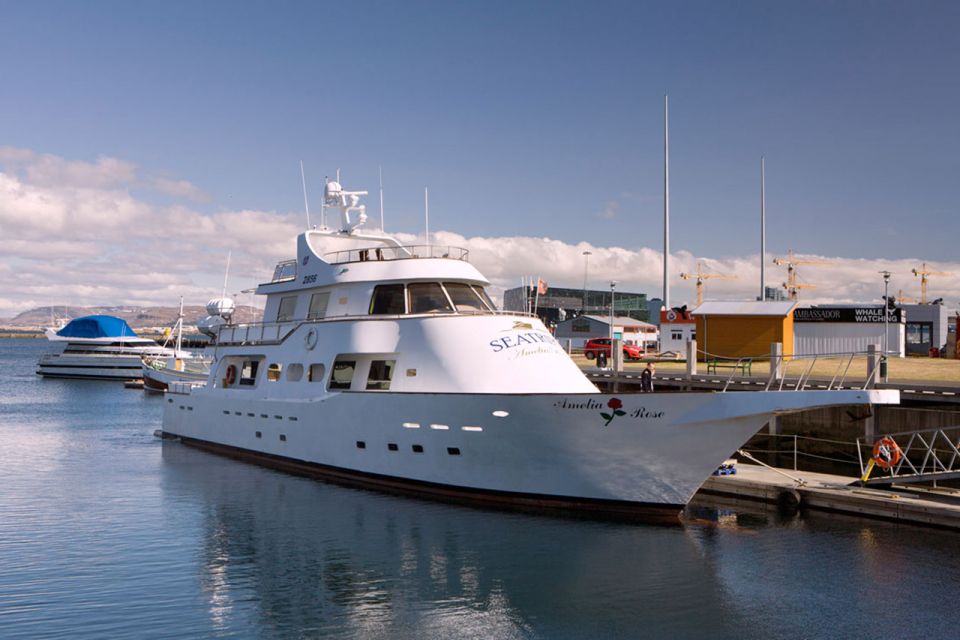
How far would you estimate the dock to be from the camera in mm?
17047

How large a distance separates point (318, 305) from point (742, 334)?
25754 millimetres

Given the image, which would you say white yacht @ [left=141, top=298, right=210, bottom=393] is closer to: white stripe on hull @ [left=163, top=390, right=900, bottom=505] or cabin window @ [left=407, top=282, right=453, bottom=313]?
cabin window @ [left=407, top=282, right=453, bottom=313]

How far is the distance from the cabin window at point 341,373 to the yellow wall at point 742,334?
24.4 metres

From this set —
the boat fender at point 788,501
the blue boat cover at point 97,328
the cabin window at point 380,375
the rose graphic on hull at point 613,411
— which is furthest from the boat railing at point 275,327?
the blue boat cover at point 97,328

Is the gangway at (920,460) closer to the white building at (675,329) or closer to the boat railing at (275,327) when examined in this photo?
the boat railing at (275,327)

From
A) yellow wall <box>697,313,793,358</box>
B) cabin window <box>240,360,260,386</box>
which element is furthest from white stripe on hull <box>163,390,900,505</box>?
yellow wall <box>697,313,793,358</box>

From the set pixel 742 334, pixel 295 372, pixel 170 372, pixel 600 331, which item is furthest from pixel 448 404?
pixel 600 331

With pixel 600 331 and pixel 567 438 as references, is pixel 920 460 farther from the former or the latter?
pixel 600 331

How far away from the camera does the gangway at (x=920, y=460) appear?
1845 cm

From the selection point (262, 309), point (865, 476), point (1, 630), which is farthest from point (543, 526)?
point (262, 309)

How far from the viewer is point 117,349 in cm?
8406

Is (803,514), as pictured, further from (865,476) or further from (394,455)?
(394,455)

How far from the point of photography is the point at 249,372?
1070 inches

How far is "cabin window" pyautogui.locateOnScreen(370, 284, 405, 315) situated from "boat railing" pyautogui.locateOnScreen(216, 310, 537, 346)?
252 millimetres
